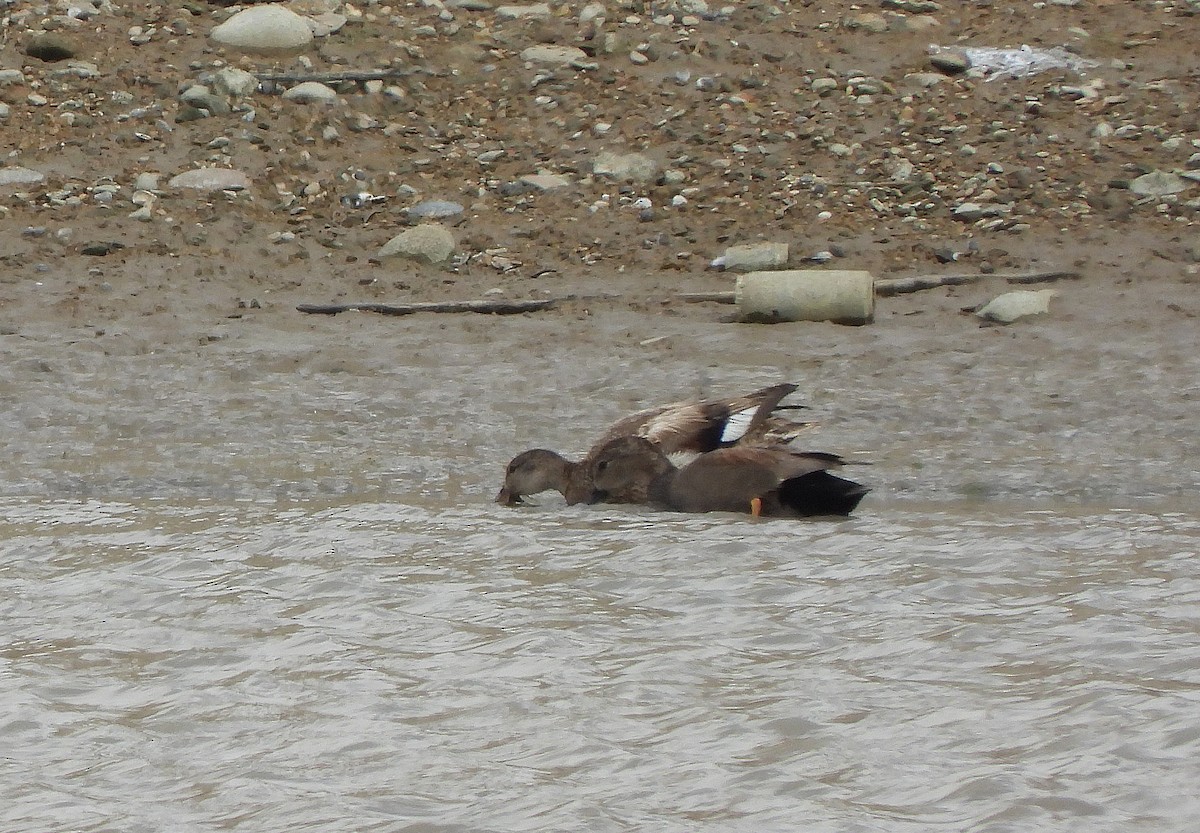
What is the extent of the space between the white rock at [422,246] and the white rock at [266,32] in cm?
238

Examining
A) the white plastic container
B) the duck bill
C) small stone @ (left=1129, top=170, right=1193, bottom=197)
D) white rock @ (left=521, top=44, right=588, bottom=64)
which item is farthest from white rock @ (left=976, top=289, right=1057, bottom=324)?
white rock @ (left=521, top=44, right=588, bottom=64)

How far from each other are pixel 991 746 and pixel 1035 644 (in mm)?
795

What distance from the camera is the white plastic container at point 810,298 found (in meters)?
8.79

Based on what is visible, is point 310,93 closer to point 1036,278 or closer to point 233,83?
point 233,83

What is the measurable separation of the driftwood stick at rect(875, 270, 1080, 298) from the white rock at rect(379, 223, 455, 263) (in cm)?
235

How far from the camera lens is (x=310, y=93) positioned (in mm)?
11156

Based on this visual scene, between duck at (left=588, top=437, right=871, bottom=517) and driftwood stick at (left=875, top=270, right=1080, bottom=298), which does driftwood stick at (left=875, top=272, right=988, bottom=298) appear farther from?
duck at (left=588, top=437, right=871, bottom=517)

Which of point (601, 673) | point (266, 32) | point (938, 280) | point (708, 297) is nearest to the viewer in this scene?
point (601, 673)

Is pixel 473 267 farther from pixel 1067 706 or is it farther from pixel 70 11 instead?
pixel 1067 706

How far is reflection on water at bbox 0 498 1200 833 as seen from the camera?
3.22 metres

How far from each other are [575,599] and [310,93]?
705 centimetres

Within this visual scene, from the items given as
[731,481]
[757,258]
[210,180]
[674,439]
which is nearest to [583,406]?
[674,439]

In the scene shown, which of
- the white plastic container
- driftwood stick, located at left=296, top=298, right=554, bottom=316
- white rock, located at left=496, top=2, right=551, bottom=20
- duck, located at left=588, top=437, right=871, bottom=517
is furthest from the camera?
white rock, located at left=496, top=2, right=551, bottom=20

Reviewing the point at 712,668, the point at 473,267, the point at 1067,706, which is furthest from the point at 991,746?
the point at 473,267
